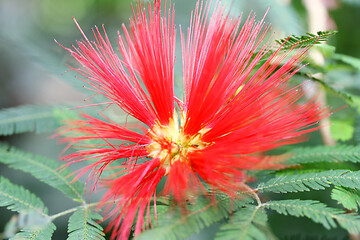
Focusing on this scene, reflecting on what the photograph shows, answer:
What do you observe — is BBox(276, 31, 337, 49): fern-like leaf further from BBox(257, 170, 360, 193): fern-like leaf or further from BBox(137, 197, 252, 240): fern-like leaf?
BBox(137, 197, 252, 240): fern-like leaf

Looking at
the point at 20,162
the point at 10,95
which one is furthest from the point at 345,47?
the point at 10,95

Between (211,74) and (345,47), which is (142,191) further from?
(345,47)

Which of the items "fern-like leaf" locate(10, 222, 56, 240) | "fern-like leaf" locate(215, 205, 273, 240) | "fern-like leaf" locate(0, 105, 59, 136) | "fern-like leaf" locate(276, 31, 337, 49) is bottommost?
"fern-like leaf" locate(215, 205, 273, 240)

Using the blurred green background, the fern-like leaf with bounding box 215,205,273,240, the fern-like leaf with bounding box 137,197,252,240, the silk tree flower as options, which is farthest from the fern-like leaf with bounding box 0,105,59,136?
the fern-like leaf with bounding box 215,205,273,240

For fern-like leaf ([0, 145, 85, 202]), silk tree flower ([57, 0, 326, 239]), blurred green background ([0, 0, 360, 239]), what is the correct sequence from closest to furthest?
1. silk tree flower ([57, 0, 326, 239])
2. fern-like leaf ([0, 145, 85, 202])
3. blurred green background ([0, 0, 360, 239])

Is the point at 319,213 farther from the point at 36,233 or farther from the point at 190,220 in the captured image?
the point at 36,233

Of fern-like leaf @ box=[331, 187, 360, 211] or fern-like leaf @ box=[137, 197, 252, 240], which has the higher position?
fern-like leaf @ box=[137, 197, 252, 240]

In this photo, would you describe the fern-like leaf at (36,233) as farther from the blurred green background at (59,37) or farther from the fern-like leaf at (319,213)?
the fern-like leaf at (319,213)

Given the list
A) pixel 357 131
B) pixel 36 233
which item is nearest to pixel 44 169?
pixel 36 233
